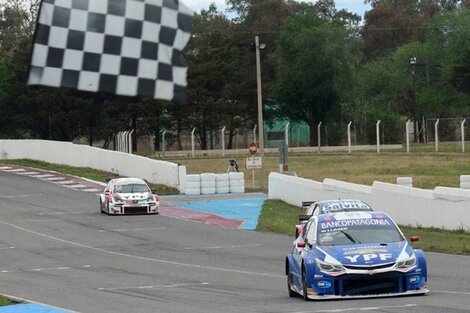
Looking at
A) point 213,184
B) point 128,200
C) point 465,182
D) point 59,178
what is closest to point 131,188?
point 128,200

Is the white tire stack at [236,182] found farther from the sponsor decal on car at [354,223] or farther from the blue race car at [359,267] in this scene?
the blue race car at [359,267]

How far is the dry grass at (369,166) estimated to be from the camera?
160 feet

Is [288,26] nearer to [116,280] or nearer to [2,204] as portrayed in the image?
[2,204]

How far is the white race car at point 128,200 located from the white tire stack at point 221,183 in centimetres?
739

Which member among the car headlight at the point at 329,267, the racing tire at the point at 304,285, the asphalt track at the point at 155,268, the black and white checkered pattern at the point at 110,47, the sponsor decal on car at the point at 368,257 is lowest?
the asphalt track at the point at 155,268

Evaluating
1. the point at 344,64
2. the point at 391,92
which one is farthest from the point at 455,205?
the point at 391,92

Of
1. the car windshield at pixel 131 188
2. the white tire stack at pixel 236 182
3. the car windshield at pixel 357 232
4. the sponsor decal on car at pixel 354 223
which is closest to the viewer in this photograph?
the car windshield at pixel 357 232

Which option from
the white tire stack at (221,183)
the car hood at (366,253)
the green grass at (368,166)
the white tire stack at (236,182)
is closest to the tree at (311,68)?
the green grass at (368,166)

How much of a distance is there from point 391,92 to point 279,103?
15.3 meters

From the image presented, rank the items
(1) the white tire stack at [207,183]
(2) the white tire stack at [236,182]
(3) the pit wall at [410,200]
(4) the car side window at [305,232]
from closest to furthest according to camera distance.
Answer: (4) the car side window at [305,232]
(3) the pit wall at [410,200]
(1) the white tire stack at [207,183]
(2) the white tire stack at [236,182]

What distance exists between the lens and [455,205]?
27609 millimetres

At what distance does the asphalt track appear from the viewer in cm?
1360

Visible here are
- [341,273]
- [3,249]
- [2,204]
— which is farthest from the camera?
[2,204]

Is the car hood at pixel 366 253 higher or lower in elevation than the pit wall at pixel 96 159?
lower
